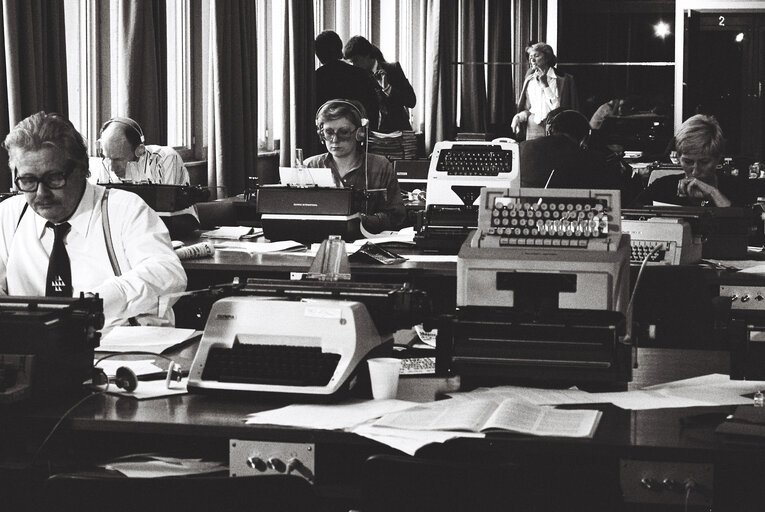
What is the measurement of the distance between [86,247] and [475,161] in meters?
2.05

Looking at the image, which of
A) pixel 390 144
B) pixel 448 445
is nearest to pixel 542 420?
pixel 448 445

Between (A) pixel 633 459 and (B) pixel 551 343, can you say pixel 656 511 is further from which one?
(B) pixel 551 343

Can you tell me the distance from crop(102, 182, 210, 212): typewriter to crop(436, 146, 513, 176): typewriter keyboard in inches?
42.5

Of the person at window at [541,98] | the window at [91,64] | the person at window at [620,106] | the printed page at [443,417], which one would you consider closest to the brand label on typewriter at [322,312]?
the printed page at [443,417]

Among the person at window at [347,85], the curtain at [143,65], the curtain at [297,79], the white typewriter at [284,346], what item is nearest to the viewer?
the white typewriter at [284,346]

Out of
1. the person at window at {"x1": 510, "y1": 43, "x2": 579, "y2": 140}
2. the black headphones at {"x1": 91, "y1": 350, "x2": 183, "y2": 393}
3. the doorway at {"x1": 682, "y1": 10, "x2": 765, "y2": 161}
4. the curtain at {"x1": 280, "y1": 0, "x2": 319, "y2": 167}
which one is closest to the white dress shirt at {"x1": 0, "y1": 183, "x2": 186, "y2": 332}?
the black headphones at {"x1": 91, "y1": 350, "x2": 183, "y2": 393}

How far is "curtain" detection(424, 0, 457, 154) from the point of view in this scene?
37.8 ft

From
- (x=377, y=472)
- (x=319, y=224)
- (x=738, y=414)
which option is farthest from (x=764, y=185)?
(x=377, y=472)

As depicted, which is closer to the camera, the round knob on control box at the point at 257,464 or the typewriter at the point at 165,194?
the round knob on control box at the point at 257,464

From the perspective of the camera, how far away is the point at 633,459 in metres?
2.07

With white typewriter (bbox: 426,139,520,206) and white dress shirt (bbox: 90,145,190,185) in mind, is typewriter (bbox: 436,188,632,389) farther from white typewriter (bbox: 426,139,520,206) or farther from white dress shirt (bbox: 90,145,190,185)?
white dress shirt (bbox: 90,145,190,185)

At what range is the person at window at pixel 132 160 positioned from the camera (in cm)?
509

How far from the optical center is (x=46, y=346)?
2.27m

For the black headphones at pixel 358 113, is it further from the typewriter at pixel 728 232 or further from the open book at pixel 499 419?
the open book at pixel 499 419
